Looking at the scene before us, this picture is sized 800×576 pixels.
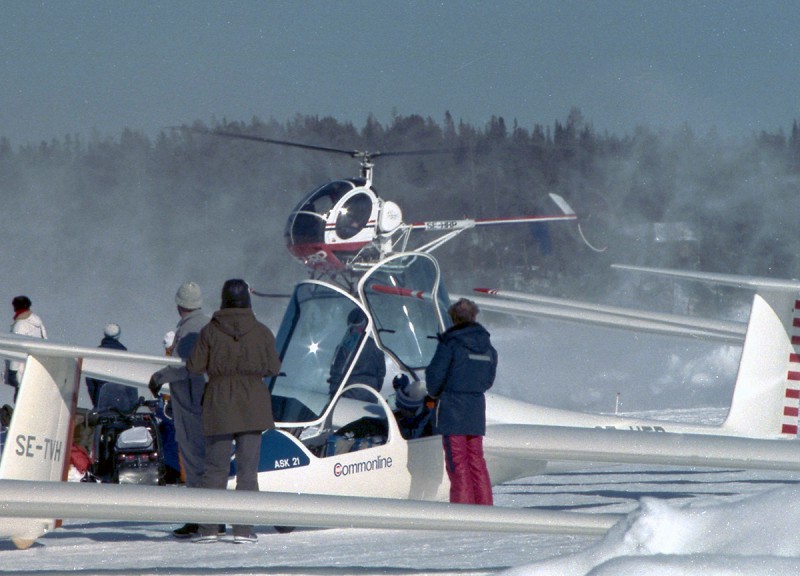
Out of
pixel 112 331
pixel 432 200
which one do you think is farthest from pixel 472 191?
pixel 112 331

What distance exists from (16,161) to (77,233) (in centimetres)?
650

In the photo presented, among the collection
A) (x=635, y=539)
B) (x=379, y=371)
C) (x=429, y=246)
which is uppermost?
(x=429, y=246)

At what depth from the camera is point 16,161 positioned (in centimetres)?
6369

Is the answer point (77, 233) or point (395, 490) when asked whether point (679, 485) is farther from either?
point (77, 233)

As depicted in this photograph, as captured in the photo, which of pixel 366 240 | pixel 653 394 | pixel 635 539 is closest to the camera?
pixel 635 539

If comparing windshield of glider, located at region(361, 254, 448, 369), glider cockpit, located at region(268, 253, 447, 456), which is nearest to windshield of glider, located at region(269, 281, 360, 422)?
glider cockpit, located at region(268, 253, 447, 456)

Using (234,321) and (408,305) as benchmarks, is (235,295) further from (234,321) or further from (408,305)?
(408,305)

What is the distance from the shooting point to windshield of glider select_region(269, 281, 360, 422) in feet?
19.7

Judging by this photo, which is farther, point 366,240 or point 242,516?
point 366,240

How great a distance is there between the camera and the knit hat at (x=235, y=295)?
17.3 feet

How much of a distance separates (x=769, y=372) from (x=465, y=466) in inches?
122

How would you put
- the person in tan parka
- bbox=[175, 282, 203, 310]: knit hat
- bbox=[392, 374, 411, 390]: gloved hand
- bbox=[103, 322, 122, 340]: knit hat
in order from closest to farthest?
the person in tan parka
bbox=[175, 282, 203, 310]: knit hat
bbox=[392, 374, 411, 390]: gloved hand
bbox=[103, 322, 122, 340]: knit hat

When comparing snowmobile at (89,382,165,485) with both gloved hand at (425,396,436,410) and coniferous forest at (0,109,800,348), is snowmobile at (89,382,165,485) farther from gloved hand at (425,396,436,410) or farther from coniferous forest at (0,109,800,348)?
coniferous forest at (0,109,800,348)

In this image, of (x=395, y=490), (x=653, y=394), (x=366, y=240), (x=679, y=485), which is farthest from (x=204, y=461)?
(x=653, y=394)
